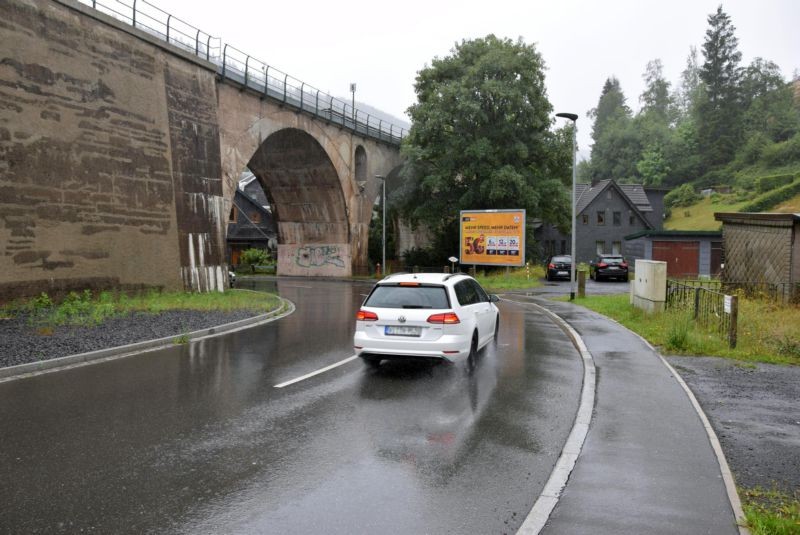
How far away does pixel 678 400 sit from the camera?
7.24 metres

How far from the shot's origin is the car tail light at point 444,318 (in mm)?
8477

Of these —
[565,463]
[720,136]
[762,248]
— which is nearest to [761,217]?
[762,248]

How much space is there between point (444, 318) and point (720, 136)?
9405 cm

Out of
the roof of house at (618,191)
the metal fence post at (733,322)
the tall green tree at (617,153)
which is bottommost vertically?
the metal fence post at (733,322)

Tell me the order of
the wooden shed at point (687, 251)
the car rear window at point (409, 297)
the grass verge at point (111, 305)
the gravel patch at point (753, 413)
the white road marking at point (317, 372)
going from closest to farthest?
the gravel patch at point (753, 413) < the white road marking at point (317, 372) < the car rear window at point (409, 297) < the grass verge at point (111, 305) < the wooden shed at point (687, 251)

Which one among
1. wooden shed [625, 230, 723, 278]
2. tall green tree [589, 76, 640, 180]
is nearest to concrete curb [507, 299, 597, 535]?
wooden shed [625, 230, 723, 278]

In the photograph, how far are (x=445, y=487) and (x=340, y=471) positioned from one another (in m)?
0.91

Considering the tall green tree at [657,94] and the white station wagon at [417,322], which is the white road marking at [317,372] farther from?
the tall green tree at [657,94]

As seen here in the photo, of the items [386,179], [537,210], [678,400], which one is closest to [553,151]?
[537,210]

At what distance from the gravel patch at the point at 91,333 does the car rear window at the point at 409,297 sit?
211 inches

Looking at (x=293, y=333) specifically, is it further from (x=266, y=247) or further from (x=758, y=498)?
(x=266, y=247)

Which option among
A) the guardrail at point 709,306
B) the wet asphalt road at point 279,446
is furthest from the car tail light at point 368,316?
the guardrail at point 709,306

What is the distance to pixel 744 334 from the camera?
11617mm

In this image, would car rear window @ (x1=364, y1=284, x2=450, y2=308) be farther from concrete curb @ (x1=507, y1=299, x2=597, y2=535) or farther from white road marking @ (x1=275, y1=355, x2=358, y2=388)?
concrete curb @ (x1=507, y1=299, x2=597, y2=535)
